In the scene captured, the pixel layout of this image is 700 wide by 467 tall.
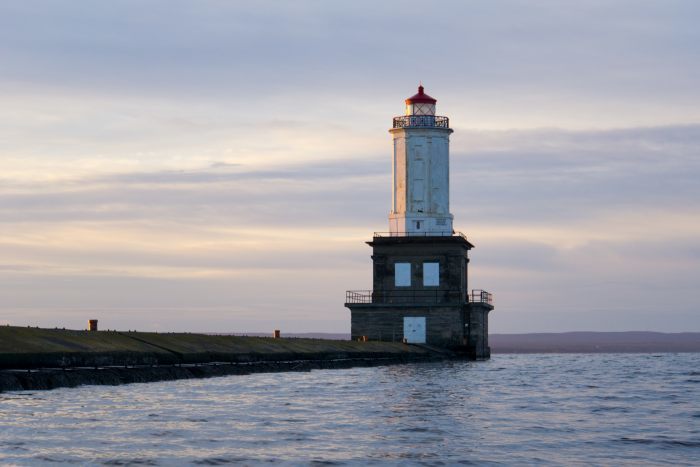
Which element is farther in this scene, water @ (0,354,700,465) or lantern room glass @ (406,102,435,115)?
lantern room glass @ (406,102,435,115)

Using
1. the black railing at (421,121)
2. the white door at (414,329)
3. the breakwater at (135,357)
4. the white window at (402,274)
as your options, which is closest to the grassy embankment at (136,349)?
the breakwater at (135,357)

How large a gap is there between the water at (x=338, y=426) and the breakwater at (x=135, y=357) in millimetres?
1108

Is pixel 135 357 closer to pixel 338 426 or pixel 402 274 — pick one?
pixel 338 426

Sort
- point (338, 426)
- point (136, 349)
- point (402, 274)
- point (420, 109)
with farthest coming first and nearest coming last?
point (420, 109) < point (402, 274) < point (136, 349) < point (338, 426)

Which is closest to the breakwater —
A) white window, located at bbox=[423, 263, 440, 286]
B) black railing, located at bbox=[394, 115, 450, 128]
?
white window, located at bbox=[423, 263, 440, 286]

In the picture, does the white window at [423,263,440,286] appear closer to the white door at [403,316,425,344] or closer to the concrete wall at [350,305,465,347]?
the concrete wall at [350,305,465,347]

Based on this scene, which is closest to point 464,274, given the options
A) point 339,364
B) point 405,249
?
point 405,249

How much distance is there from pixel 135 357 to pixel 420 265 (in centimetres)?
3920

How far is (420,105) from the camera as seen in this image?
76.6 m

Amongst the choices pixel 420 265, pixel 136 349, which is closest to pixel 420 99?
pixel 420 265

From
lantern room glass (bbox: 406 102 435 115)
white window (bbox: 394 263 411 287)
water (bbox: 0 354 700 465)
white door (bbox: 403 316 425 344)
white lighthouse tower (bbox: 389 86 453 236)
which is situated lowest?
water (bbox: 0 354 700 465)

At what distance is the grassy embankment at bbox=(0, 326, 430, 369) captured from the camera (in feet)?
101

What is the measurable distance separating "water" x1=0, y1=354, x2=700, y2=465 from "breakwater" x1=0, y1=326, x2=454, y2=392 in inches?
43.6

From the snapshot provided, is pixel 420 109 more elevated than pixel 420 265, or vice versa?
pixel 420 109
